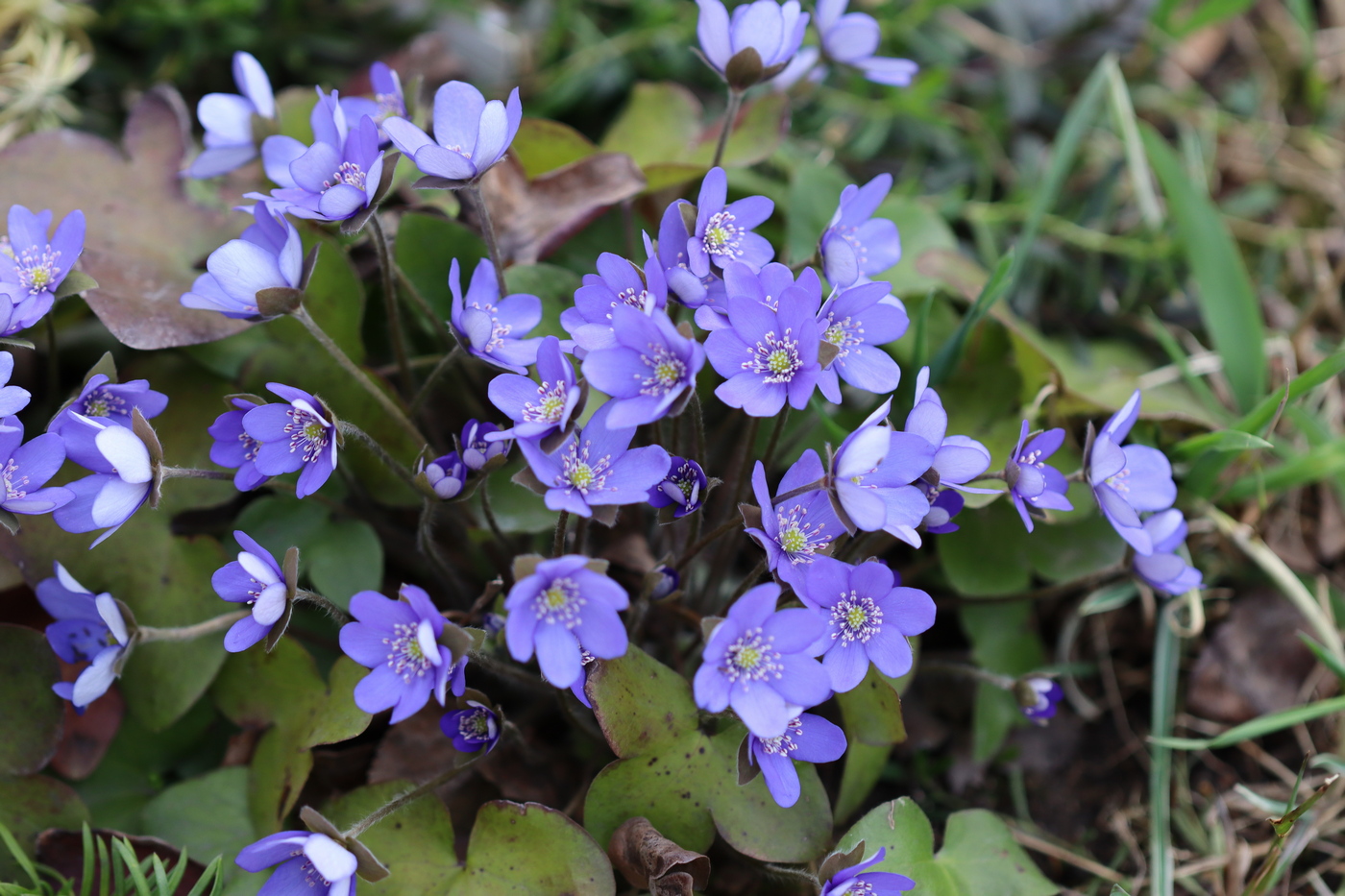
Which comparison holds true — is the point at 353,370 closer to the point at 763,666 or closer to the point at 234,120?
the point at 234,120

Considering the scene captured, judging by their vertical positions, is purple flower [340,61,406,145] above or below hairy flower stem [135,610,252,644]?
above

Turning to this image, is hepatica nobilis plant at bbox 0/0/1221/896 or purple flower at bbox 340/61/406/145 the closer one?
hepatica nobilis plant at bbox 0/0/1221/896

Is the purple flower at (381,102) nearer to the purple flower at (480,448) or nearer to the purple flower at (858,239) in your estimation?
the purple flower at (480,448)

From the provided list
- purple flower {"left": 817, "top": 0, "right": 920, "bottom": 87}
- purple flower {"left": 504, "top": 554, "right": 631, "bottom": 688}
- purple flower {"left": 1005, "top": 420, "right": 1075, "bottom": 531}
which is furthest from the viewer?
purple flower {"left": 817, "top": 0, "right": 920, "bottom": 87}

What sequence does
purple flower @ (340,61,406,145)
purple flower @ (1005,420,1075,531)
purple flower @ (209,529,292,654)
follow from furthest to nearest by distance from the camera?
1. purple flower @ (340,61,406,145)
2. purple flower @ (1005,420,1075,531)
3. purple flower @ (209,529,292,654)

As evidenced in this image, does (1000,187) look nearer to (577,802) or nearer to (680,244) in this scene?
(680,244)

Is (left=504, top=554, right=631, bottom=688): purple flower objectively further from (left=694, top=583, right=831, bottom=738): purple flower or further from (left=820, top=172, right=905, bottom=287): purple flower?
(left=820, top=172, right=905, bottom=287): purple flower

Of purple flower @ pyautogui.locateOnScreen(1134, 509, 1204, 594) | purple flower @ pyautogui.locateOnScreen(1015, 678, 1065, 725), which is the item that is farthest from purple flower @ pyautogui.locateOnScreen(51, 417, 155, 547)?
purple flower @ pyautogui.locateOnScreen(1134, 509, 1204, 594)
